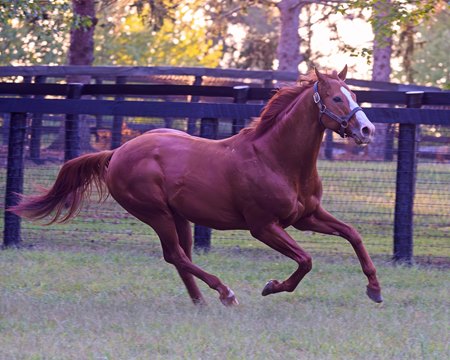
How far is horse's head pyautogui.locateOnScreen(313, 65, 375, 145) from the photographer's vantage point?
7141 millimetres

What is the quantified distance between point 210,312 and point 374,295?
4.51ft

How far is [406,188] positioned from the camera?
33.8ft

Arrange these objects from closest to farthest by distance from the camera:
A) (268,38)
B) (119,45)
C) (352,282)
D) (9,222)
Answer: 1. (352,282)
2. (9,222)
3. (268,38)
4. (119,45)

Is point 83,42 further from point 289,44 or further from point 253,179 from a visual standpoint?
point 253,179

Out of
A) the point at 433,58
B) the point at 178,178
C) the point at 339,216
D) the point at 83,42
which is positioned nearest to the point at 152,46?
the point at 433,58

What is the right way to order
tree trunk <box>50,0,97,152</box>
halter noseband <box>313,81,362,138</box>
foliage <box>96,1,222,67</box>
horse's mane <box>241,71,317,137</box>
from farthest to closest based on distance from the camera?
1. foliage <box>96,1,222,67</box>
2. tree trunk <box>50,0,97,152</box>
3. horse's mane <box>241,71,317,137</box>
4. halter noseband <box>313,81,362,138</box>

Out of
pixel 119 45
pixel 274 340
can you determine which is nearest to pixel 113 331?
pixel 274 340

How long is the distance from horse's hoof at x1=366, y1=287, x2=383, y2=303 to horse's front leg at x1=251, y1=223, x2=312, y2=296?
56 cm

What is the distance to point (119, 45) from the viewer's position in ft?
133

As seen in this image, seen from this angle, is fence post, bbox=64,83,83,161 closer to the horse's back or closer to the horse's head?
the horse's back

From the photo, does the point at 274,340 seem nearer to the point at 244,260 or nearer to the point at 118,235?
the point at 244,260

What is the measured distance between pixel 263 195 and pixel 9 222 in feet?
14.5

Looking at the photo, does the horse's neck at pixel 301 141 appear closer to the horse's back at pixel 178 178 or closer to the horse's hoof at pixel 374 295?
the horse's back at pixel 178 178

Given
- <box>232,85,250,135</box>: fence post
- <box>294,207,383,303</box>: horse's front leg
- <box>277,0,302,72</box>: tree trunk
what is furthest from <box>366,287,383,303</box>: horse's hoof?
<box>277,0,302,72</box>: tree trunk
